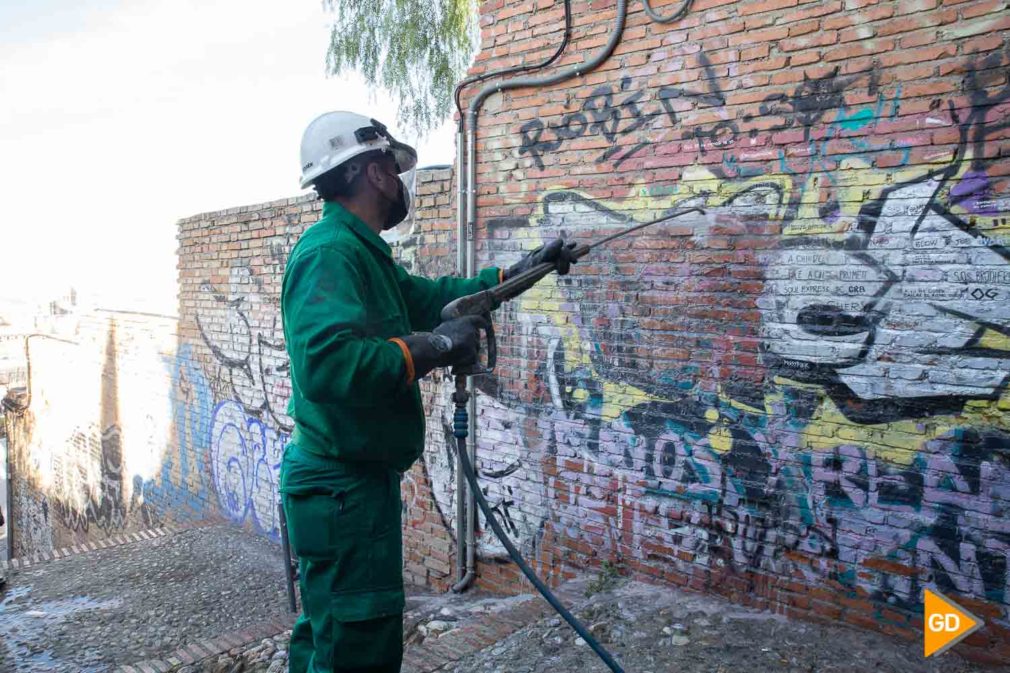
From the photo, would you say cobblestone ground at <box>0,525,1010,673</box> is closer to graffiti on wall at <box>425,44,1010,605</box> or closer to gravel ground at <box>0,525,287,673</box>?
gravel ground at <box>0,525,287,673</box>

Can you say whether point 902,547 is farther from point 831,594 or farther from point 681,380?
point 681,380

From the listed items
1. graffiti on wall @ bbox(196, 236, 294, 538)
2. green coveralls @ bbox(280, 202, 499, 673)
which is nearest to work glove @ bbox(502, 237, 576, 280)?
green coveralls @ bbox(280, 202, 499, 673)

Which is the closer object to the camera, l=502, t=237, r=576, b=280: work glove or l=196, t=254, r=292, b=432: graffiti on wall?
l=502, t=237, r=576, b=280: work glove

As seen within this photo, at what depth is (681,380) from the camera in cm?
385

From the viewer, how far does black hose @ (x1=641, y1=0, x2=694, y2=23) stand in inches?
147

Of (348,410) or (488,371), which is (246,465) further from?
(348,410)

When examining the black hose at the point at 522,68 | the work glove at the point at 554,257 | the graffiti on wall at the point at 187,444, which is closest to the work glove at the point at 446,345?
the work glove at the point at 554,257

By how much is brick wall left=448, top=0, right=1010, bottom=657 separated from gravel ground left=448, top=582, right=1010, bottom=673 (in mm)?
153

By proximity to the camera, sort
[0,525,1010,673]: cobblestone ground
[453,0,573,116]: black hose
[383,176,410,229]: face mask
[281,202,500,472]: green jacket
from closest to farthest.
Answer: [281,202,500,472]: green jacket < [383,176,410,229]: face mask < [0,525,1010,673]: cobblestone ground < [453,0,573,116]: black hose

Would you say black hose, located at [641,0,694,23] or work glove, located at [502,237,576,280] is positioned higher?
black hose, located at [641,0,694,23]

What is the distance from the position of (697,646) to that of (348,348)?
218 centimetres

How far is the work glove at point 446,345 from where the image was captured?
2.30 meters

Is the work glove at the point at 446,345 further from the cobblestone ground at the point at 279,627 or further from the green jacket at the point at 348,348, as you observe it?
the cobblestone ground at the point at 279,627

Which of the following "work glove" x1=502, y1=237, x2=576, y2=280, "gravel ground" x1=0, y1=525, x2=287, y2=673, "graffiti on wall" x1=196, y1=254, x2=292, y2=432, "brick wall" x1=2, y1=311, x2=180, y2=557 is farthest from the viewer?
"brick wall" x1=2, y1=311, x2=180, y2=557
